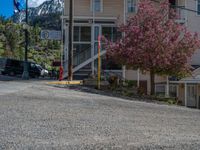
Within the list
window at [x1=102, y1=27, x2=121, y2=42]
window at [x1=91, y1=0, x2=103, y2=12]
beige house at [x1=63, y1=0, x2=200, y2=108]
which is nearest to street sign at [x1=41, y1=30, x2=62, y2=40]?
beige house at [x1=63, y1=0, x2=200, y2=108]

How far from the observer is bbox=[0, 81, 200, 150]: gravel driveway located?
10.8m

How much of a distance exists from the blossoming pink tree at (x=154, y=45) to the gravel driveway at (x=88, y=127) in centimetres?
939

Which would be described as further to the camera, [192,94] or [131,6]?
[131,6]

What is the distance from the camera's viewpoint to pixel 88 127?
12.9 metres

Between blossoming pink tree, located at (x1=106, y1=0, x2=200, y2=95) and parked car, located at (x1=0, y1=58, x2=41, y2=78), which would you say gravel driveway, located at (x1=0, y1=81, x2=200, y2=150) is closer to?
blossoming pink tree, located at (x1=106, y1=0, x2=200, y2=95)

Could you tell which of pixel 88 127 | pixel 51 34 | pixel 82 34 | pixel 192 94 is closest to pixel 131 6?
pixel 82 34

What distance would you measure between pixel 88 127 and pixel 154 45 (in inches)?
605

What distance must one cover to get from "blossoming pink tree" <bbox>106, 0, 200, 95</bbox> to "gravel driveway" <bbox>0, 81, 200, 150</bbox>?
9385 millimetres

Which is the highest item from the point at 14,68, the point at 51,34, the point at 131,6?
the point at 131,6

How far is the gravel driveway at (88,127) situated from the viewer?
1080 centimetres

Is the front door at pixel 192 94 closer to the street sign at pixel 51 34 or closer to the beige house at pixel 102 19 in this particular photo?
the beige house at pixel 102 19

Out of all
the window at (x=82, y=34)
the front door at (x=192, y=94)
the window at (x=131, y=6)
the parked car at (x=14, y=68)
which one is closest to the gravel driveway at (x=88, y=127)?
the front door at (x=192, y=94)

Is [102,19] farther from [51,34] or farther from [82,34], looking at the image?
[51,34]

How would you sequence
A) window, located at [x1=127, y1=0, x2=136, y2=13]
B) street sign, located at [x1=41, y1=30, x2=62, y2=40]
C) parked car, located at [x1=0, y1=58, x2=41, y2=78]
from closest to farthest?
street sign, located at [x1=41, y1=30, x2=62, y2=40] < window, located at [x1=127, y1=0, x2=136, y2=13] < parked car, located at [x1=0, y1=58, x2=41, y2=78]
